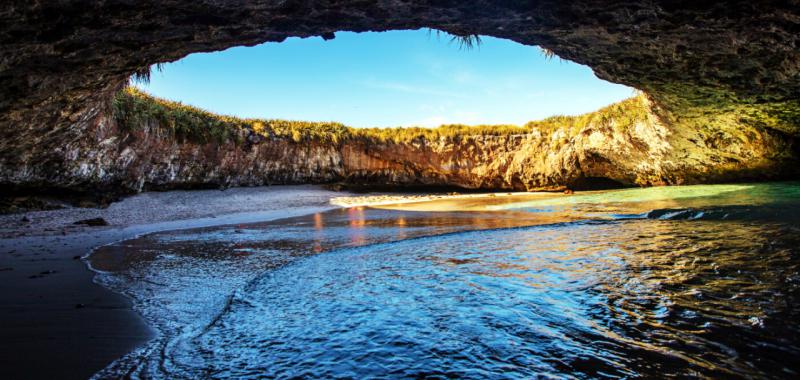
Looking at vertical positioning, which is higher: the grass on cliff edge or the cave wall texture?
the grass on cliff edge

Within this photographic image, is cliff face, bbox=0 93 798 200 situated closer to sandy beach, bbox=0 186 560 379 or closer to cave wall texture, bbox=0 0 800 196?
sandy beach, bbox=0 186 560 379

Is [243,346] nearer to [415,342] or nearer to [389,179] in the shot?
[415,342]

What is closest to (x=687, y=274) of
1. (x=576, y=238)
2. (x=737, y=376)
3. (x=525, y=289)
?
(x=525, y=289)

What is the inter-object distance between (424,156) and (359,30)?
17.0m

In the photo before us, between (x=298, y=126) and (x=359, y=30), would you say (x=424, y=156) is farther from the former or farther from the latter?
(x=359, y=30)

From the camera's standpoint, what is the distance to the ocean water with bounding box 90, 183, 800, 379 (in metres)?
2.01

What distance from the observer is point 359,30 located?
4793 mm

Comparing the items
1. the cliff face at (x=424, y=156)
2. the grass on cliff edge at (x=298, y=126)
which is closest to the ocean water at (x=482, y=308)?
the cliff face at (x=424, y=156)

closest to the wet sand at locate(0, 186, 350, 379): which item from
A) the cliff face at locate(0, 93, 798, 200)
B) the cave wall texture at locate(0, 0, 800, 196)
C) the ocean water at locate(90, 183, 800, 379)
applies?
the ocean water at locate(90, 183, 800, 379)

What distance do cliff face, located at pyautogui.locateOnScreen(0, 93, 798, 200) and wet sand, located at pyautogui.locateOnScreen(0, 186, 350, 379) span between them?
1.70m

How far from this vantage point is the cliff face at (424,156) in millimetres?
11016

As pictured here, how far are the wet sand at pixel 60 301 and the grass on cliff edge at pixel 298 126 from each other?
14.6 ft

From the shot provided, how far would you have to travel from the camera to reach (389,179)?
870 inches

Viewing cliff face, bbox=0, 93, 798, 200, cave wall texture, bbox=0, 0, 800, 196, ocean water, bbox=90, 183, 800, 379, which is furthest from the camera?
cliff face, bbox=0, 93, 798, 200
